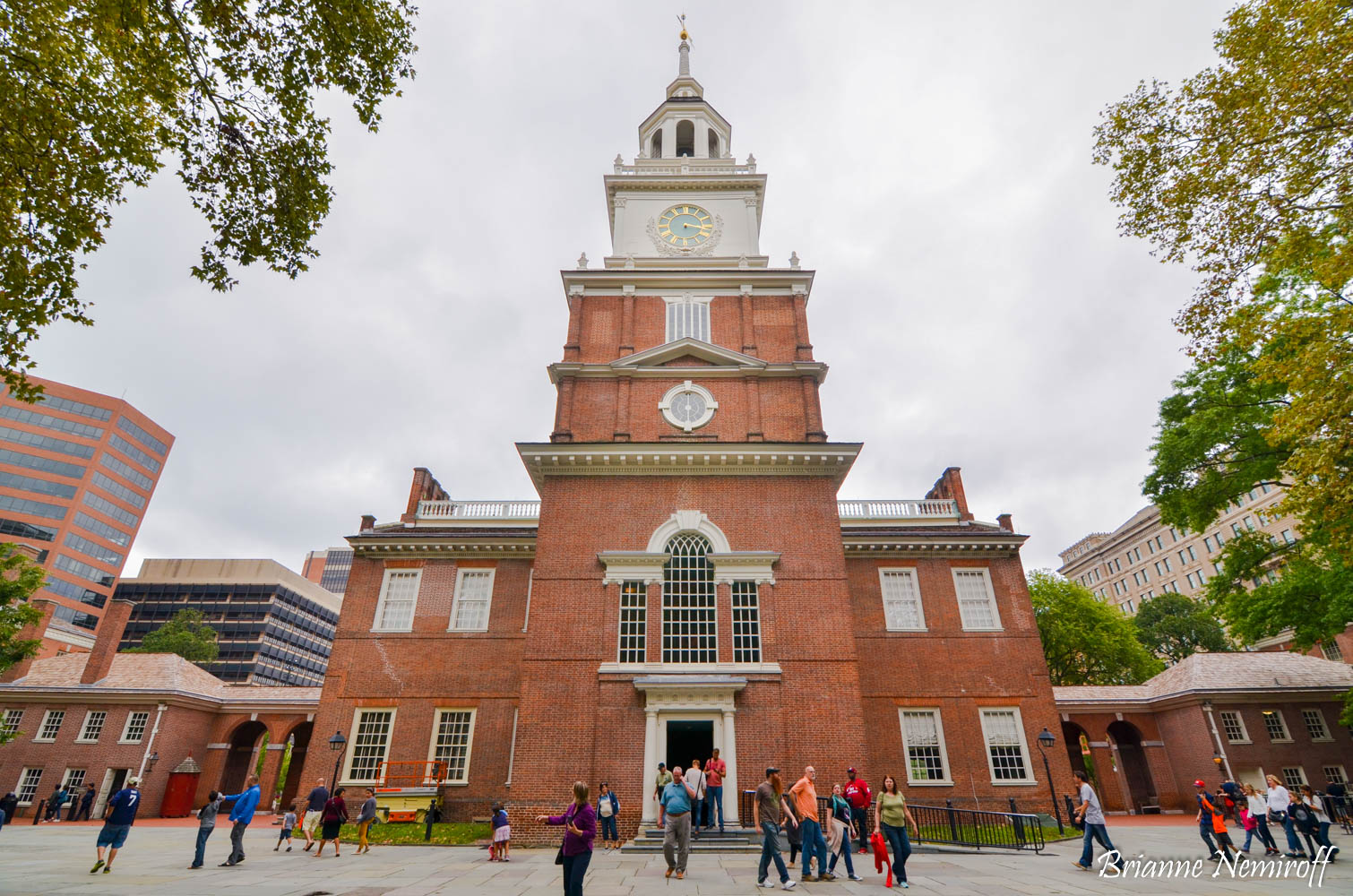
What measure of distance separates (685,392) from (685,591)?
6775mm

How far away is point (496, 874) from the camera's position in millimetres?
11703

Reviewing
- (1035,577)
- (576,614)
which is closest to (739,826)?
(576,614)

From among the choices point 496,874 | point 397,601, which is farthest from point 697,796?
point 397,601

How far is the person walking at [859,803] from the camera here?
1366 cm

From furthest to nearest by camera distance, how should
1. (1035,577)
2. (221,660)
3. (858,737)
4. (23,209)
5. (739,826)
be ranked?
1. (221,660)
2. (1035,577)
3. (858,737)
4. (739,826)
5. (23,209)

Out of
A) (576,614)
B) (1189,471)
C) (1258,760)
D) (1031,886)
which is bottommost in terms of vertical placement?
(1031,886)

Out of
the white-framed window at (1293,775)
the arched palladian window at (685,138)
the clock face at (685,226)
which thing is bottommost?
the white-framed window at (1293,775)

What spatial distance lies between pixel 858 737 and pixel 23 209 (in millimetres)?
18788

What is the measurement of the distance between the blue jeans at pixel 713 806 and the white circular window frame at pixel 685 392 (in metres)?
10.5

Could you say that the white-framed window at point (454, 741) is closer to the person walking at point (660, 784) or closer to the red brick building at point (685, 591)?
the red brick building at point (685, 591)

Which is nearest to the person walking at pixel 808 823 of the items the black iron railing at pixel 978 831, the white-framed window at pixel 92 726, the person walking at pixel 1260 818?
the black iron railing at pixel 978 831

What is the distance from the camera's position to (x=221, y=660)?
78250mm

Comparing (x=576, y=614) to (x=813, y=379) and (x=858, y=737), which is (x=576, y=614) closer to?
(x=858, y=737)

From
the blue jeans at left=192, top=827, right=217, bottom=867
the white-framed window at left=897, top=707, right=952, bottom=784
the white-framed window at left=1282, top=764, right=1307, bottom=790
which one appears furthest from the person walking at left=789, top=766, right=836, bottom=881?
the white-framed window at left=1282, top=764, right=1307, bottom=790
